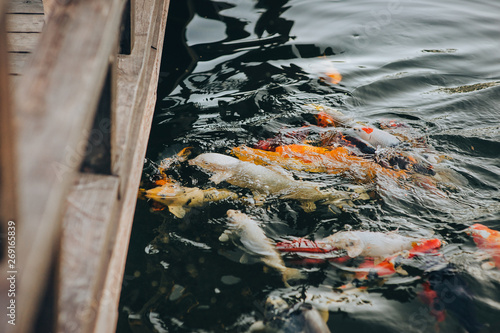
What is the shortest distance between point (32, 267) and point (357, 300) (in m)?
2.43

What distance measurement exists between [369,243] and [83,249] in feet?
7.58

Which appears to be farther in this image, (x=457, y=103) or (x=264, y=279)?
(x=457, y=103)

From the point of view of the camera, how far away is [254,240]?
3.34 m

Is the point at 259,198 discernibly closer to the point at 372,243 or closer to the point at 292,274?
the point at 292,274

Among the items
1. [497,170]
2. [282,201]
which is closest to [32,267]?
[282,201]

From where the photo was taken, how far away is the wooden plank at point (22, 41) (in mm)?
3678

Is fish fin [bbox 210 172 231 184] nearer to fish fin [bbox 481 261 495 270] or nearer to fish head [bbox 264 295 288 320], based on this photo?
fish head [bbox 264 295 288 320]

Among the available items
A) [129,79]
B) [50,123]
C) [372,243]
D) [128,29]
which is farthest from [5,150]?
[372,243]

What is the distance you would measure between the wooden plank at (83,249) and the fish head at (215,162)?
204 centimetres

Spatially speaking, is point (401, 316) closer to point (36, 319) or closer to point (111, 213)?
point (111, 213)

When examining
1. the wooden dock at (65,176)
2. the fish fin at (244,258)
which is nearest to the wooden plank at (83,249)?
the wooden dock at (65,176)

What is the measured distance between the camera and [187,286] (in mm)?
2996

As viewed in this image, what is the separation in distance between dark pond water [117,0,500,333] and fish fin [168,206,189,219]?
0.15 feet

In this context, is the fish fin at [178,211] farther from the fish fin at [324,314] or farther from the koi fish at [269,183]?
the fish fin at [324,314]
